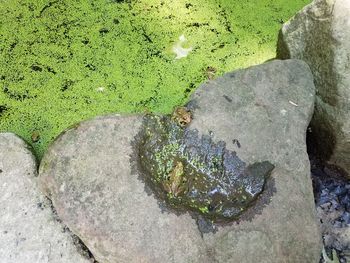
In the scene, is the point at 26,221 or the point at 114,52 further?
the point at 114,52

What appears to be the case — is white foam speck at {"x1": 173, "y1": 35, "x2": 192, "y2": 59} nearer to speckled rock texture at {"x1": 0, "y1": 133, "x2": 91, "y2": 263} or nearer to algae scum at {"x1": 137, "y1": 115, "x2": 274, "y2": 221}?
algae scum at {"x1": 137, "y1": 115, "x2": 274, "y2": 221}

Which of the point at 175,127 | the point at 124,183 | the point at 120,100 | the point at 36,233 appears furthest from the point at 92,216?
the point at 120,100

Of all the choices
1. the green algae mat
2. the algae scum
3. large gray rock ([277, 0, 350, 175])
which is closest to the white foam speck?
the green algae mat

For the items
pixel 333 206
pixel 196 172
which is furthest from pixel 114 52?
pixel 333 206

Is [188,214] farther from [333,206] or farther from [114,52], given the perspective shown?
[114,52]

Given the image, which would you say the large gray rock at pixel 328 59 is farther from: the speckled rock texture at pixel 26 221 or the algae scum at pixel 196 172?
the speckled rock texture at pixel 26 221

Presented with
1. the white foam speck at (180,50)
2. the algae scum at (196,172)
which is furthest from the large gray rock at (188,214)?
the white foam speck at (180,50)
